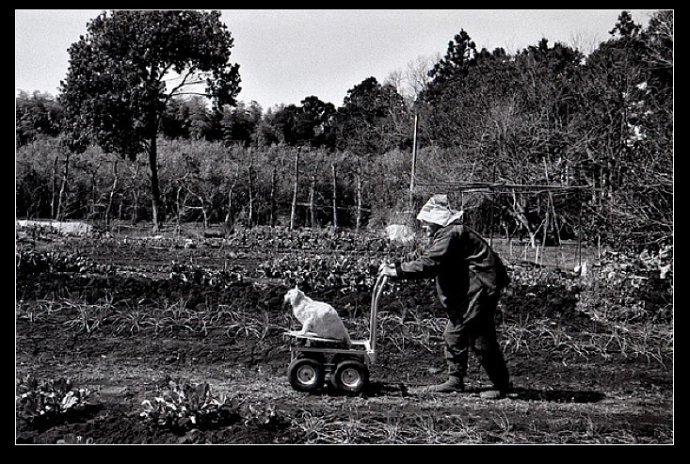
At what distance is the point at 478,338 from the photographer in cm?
461

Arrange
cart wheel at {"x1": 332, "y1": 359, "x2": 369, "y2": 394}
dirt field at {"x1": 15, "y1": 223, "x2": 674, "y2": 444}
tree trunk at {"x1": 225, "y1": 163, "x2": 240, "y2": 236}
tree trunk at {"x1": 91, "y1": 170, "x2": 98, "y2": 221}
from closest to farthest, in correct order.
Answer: dirt field at {"x1": 15, "y1": 223, "x2": 674, "y2": 444} < cart wheel at {"x1": 332, "y1": 359, "x2": 369, "y2": 394} < tree trunk at {"x1": 91, "y1": 170, "x2": 98, "y2": 221} < tree trunk at {"x1": 225, "y1": 163, "x2": 240, "y2": 236}

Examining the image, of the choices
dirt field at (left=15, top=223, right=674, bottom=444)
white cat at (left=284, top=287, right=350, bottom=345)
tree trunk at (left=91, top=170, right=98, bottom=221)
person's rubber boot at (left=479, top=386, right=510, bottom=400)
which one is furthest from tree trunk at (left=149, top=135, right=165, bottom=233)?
person's rubber boot at (left=479, top=386, right=510, bottom=400)

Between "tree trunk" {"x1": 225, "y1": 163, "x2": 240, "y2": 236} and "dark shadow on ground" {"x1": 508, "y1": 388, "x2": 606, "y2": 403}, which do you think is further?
"tree trunk" {"x1": 225, "y1": 163, "x2": 240, "y2": 236}

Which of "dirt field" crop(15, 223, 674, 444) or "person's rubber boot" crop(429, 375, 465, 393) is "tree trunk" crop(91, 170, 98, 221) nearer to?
"dirt field" crop(15, 223, 674, 444)

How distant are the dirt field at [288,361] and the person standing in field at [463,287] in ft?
0.70

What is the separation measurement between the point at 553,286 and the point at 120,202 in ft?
46.6

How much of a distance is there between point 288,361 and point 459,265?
63.4 inches

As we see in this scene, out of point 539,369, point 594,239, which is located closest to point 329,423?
point 539,369

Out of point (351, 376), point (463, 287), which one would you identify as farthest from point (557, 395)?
point (351, 376)

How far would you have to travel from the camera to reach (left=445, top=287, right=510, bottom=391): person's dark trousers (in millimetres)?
4605

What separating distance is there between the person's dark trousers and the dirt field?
197mm

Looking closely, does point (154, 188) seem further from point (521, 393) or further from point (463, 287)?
point (521, 393)

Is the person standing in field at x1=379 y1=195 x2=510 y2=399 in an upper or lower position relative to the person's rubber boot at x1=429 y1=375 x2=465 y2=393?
upper
